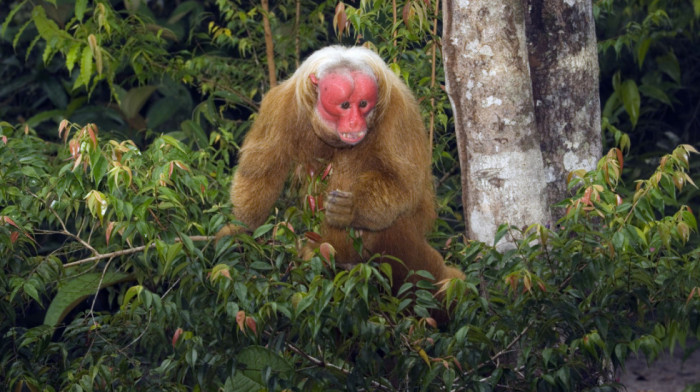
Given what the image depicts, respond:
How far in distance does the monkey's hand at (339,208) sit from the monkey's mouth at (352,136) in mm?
213

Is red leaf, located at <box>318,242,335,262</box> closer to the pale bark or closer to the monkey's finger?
the monkey's finger

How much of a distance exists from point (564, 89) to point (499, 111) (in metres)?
0.45

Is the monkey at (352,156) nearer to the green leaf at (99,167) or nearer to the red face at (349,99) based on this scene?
the red face at (349,99)

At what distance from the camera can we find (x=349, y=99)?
345cm

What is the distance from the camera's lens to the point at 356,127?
3.43m

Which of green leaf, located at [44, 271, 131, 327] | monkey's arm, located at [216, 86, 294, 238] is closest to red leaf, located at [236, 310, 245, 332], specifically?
monkey's arm, located at [216, 86, 294, 238]

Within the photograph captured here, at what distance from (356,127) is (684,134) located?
12.9ft

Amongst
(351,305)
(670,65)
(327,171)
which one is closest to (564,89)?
(327,171)

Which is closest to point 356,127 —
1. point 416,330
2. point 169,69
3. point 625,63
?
point 416,330

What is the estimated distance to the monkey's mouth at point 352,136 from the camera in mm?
3426

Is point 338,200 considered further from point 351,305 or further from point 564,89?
point 564,89

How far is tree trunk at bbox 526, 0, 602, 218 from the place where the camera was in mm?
3793

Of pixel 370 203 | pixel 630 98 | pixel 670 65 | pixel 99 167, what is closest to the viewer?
pixel 99 167

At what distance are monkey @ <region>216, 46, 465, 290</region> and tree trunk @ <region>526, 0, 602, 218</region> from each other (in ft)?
1.69
